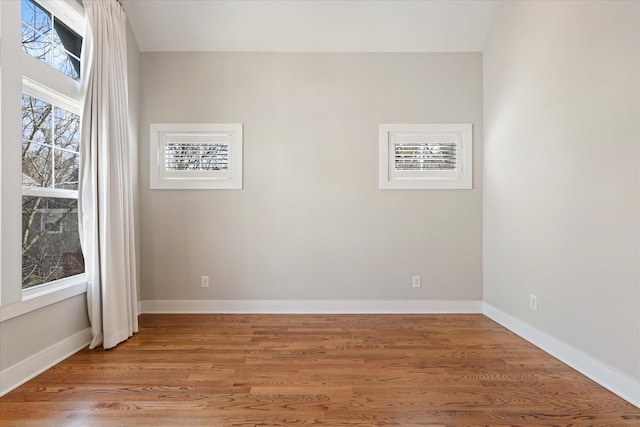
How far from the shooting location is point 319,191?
3.85 metres

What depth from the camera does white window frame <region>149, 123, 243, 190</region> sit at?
12.5 feet

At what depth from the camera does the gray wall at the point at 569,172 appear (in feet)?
6.79

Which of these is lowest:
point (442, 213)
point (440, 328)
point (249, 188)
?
point (440, 328)

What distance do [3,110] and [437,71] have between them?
12.2ft

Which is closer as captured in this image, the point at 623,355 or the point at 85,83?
the point at 623,355

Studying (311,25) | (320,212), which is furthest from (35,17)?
(320,212)

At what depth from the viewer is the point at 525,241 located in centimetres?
308

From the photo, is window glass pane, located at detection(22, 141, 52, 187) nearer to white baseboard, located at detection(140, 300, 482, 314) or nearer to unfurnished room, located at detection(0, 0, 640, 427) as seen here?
unfurnished room, located at detection(0, 0, 640, 427)

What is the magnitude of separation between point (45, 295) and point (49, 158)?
99cm

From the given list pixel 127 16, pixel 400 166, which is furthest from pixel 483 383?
pixel 127 16

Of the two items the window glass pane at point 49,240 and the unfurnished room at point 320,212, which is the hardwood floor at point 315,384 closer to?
the unfurnished room at point 320,212

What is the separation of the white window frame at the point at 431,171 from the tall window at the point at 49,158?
2.83 m

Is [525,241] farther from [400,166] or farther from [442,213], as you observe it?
[400,166]

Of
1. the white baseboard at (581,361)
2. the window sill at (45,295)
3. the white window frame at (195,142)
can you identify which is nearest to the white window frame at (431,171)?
the white baseboard at (581,361)
